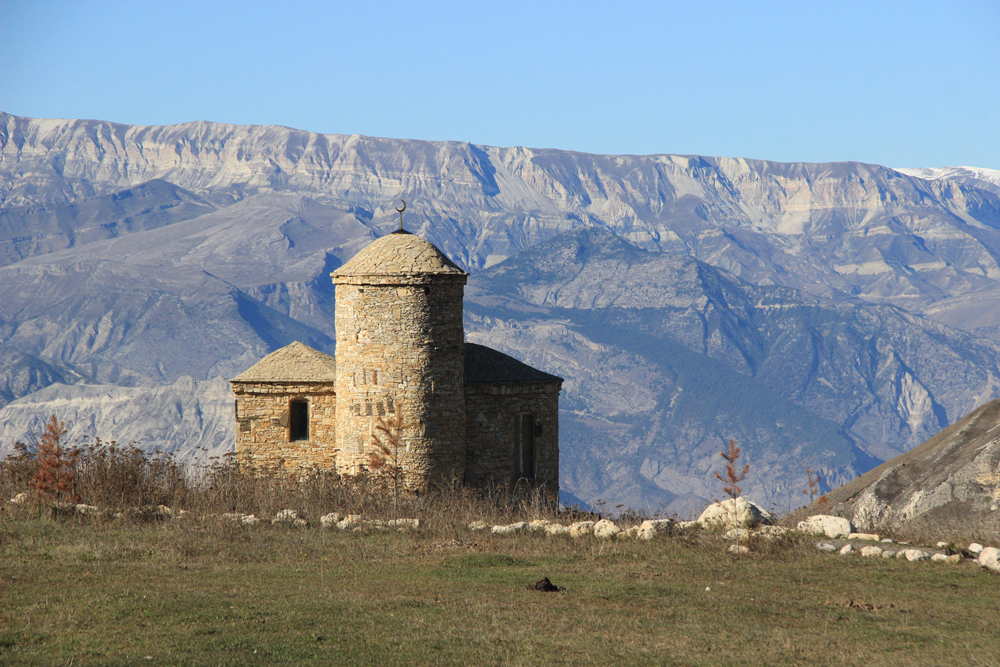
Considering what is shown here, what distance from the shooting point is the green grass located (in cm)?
1059

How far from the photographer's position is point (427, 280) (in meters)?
22.1

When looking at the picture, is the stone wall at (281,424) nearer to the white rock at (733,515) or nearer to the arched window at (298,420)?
the arched window at (298,420)

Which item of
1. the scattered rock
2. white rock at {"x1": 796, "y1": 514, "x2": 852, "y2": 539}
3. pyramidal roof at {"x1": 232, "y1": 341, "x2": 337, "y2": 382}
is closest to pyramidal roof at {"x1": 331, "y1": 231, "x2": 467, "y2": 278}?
pyramidal roof at {"x1": 232, "y1": 341, "x2": 337, "y2": 382}

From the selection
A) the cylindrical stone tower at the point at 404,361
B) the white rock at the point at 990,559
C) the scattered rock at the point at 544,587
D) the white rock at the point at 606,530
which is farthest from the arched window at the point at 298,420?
the white rock at the point at 990,559

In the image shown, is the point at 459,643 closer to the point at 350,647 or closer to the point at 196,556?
the point at 350,647

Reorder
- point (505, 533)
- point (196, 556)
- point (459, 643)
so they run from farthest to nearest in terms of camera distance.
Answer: point (505, 533) < point (196, 556) < point (459, 643)

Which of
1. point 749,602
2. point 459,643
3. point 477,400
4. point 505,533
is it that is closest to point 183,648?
point 459,643

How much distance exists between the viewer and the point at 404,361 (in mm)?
21969

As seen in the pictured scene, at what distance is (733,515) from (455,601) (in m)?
6.88

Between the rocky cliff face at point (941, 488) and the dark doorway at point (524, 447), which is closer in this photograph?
the rocky cliff face at point (941, 488)

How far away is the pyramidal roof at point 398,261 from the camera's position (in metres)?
22.2

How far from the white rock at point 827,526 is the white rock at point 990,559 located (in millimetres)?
2667

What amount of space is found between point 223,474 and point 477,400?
18.5 feet

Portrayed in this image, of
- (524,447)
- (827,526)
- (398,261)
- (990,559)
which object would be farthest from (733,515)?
(398,261)
